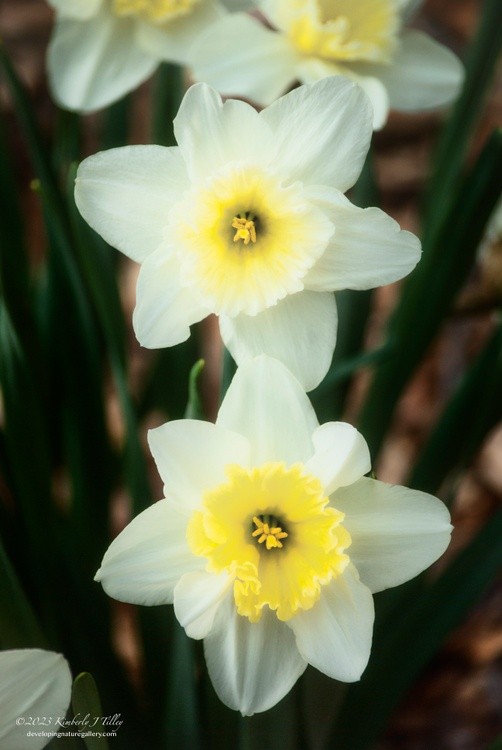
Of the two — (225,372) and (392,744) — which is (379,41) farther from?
(392,744)

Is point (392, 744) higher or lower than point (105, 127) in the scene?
lower

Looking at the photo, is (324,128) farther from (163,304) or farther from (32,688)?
(32,688)

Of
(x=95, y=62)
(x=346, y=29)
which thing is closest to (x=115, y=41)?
(x=95, y=62)

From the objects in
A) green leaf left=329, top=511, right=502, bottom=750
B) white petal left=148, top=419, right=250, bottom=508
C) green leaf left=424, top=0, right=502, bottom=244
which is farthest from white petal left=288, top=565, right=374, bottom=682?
green leaf left=424, top=0, right=502, bottom=244

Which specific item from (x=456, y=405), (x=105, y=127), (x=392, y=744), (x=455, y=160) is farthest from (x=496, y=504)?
(x=105, y=127)

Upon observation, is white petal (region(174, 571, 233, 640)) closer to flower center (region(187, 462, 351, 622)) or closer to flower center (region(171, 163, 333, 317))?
flower center (region(187, 462, 351, 622))

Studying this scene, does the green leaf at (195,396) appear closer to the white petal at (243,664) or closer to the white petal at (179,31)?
the white petal at (243,664)

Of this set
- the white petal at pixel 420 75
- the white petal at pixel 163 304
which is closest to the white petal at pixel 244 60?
the white petal at pixel 420 75
